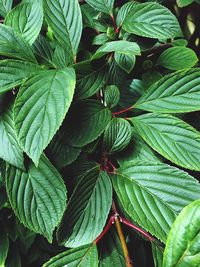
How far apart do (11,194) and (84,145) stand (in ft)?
0.52

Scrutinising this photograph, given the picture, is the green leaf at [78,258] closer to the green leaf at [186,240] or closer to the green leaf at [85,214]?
the green leaf at [85,214]

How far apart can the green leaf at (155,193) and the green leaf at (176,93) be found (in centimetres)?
11

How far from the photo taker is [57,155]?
0.71 m

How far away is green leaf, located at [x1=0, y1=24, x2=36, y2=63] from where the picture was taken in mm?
670

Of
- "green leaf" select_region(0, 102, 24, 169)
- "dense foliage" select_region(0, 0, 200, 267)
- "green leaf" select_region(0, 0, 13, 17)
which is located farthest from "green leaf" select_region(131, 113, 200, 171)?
"green leaf" select_region(0, 0, 13, 17)

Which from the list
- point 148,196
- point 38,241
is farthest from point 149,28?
point 38,241

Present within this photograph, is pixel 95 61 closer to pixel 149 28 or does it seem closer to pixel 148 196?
pixel 149 28

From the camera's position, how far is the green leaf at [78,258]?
2.21 feet

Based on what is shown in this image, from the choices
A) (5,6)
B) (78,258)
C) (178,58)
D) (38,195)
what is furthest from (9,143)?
(178,58)

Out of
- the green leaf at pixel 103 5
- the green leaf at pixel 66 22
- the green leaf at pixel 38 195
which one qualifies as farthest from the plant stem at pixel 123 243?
the green leaf at pixel 103 5

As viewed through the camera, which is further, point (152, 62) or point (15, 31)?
point (152, 62)

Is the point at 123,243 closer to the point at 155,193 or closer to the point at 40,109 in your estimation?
the point at 155,193

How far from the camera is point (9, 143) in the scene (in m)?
0.65

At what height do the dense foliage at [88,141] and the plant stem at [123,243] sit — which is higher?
the dense foliage at [88,141]
